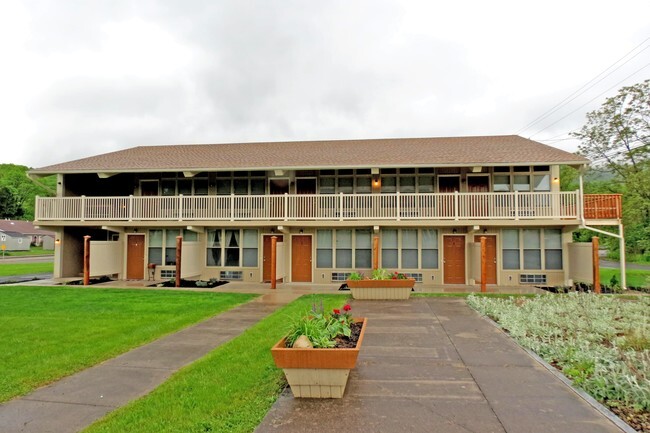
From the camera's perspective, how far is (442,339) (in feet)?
21.5

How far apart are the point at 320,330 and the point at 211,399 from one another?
139 cm

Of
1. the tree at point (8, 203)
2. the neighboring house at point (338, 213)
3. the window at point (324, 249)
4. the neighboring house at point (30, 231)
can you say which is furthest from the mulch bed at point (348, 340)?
the tree at point (8, 203)

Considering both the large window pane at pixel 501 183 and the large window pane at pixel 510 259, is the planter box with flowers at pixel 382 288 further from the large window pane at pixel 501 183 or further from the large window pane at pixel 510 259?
the large window pane at pixel 501 183

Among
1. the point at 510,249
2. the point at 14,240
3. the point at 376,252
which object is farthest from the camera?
the point at 14,240

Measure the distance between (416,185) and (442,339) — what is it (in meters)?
9.65

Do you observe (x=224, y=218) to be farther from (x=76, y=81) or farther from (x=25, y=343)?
(x=76, y=81)

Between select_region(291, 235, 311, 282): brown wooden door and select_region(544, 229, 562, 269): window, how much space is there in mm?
9456

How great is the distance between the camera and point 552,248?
14.5 metres

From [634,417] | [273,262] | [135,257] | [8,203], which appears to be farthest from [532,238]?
[8,203]

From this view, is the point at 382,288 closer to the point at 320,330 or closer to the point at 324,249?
the point at 324,249

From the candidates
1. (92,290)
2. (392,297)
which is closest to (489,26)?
(392,297)

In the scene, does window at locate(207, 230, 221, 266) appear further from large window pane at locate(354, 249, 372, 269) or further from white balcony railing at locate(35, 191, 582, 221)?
large window pane at locate(354, 249, 372, 269)

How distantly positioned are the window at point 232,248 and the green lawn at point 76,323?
329 cm

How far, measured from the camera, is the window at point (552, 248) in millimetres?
14438
